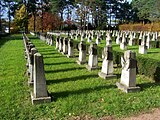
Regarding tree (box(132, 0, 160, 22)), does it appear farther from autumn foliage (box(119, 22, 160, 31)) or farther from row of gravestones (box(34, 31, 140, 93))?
row of gravestones (box(34, 31, 140, 93))

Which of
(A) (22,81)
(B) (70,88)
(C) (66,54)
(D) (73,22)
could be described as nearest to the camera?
(B) (70,88)

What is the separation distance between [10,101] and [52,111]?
1513 millimetres

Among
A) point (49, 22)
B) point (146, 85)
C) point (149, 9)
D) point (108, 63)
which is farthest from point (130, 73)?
point (49, 22)

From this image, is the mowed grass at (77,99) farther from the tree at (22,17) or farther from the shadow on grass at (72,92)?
the tree at (22,17)

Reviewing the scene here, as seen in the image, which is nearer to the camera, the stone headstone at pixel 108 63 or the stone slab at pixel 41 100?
the stone slab at pixel 41 100

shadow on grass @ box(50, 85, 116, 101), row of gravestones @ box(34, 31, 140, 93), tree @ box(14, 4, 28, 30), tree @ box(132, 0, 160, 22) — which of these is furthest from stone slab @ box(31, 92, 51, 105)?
tree @ box(14, 4, 28, 30)

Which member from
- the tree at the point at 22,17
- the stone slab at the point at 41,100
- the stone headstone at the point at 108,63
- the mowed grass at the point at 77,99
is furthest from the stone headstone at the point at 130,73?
the tree at the point at 22,17

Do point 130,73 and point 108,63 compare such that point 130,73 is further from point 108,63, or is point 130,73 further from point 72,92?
point 72,92

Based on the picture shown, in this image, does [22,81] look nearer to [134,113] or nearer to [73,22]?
[134,113]

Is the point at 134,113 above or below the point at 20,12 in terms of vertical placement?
below

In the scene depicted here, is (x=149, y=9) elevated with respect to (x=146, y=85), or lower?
elevated

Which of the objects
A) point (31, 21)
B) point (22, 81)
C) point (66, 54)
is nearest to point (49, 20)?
point (31, 21)

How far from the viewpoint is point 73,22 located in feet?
269

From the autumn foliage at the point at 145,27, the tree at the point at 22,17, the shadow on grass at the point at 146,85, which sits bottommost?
the shadow on grass at the point at 146,85
